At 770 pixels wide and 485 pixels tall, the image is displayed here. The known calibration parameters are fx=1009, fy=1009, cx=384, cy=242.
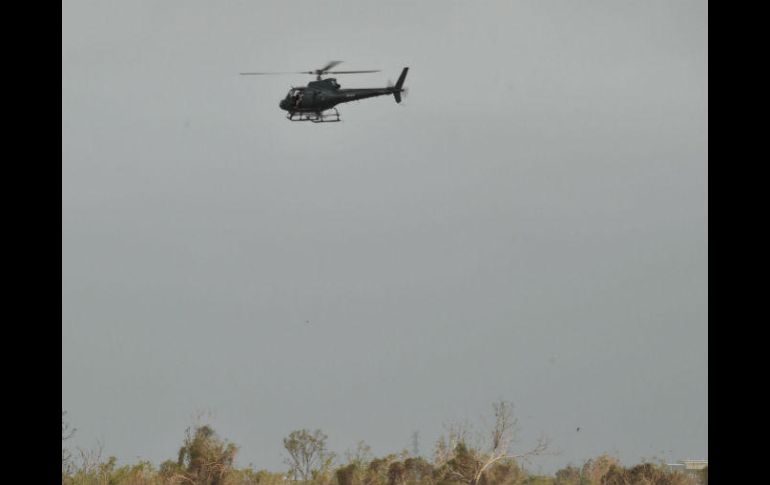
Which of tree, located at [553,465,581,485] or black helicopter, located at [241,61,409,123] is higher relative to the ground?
black helicopter, located at [241,61,409,123]

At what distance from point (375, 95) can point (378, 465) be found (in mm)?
21287

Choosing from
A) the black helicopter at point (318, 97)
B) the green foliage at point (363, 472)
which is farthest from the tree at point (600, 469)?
the black helicopter at point (318, 97)

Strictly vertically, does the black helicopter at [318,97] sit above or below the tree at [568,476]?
above

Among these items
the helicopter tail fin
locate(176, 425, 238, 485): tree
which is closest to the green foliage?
locate(176, 425, 238, 485): tree

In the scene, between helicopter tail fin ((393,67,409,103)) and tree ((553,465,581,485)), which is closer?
tree ((553,465,581,485))

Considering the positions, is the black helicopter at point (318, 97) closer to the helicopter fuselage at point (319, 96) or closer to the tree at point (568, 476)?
the helicopter fuselage at point (319, 96)

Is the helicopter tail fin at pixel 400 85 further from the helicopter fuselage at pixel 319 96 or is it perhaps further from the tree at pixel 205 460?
the tree at pixel 205 460

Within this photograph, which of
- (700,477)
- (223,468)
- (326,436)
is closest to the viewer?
(223,468)

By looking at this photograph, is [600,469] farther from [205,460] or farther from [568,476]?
[205,460]

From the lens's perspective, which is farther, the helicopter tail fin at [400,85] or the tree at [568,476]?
the helicopter tail fin at [400,85]

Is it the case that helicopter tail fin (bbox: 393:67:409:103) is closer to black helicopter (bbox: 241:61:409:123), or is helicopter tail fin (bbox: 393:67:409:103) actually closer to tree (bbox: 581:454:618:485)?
black helicopter (bbox: 241:61:409:123)
